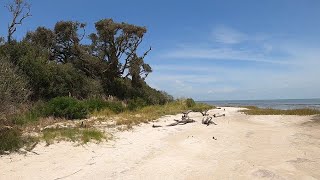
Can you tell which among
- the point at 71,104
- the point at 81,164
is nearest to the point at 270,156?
the point at 81,164

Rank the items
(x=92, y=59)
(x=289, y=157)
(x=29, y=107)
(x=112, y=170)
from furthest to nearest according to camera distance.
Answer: (x=92, y=59) < (x=29, y=107) < (x=289, y=157) < (x=112, y=170)

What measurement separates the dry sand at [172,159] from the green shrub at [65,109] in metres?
4.50

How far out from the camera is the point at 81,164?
360 inches

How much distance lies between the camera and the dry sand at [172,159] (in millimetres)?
8547

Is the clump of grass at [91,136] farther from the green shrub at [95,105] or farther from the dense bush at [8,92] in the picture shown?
the green shrub at [95,105]

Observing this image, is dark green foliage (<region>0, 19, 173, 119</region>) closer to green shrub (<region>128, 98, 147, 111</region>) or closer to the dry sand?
green shrub (<region>128, 98, 147, 111</region>)

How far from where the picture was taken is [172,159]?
10.1 meters

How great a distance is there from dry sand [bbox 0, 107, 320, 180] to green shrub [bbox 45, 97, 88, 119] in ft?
14.8

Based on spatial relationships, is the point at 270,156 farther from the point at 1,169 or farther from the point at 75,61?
the point at 75,61

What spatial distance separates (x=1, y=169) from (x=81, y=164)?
1.85 metres

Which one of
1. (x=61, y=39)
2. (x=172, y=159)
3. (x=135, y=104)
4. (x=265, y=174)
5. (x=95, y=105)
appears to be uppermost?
(x=61, y=39)

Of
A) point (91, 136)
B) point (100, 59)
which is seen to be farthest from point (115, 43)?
point (91, 136)

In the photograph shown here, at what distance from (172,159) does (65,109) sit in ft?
28.2

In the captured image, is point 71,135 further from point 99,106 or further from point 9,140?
point 99,106
